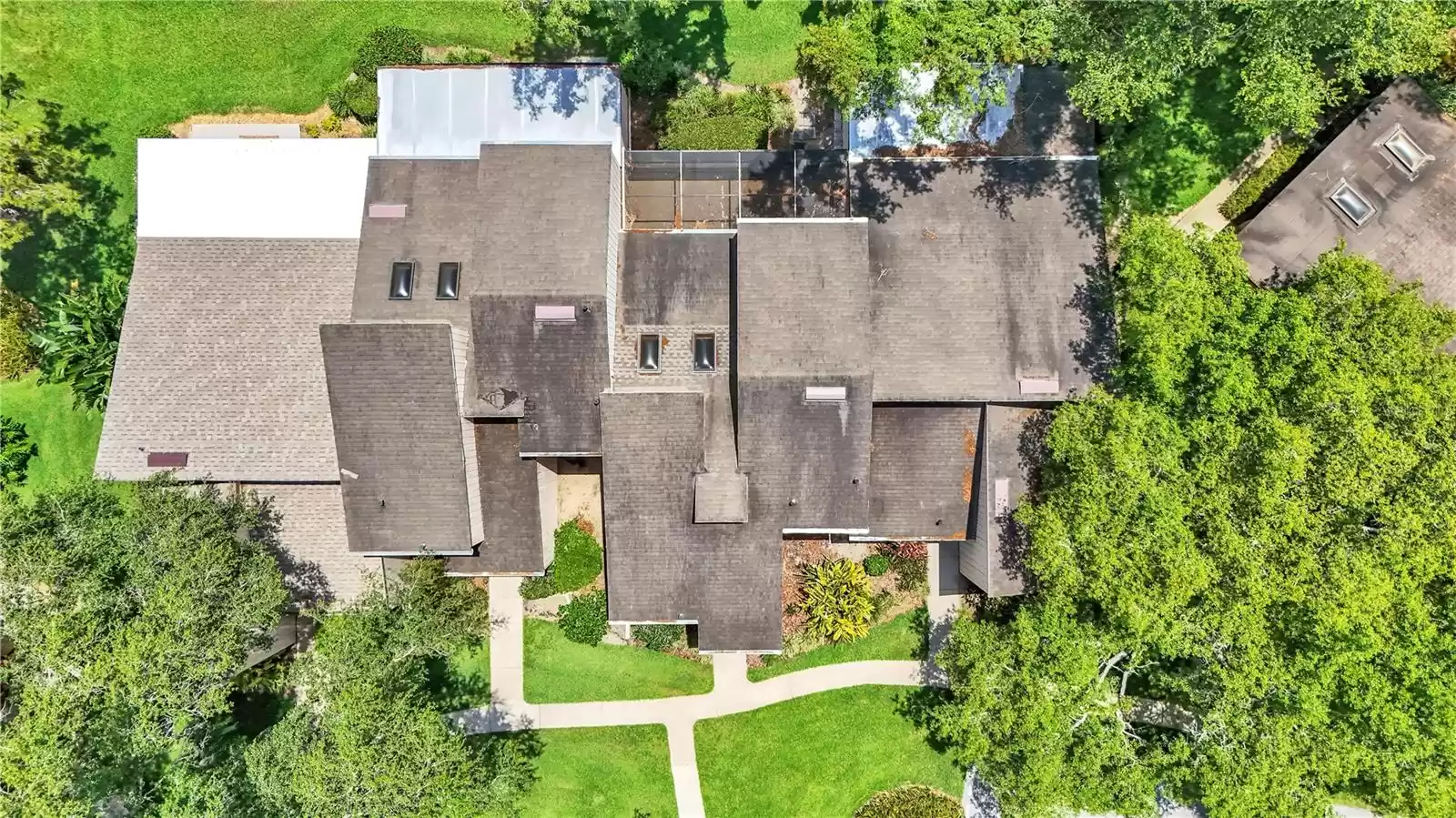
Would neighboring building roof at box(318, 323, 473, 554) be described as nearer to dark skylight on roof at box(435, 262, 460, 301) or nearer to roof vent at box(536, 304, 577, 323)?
dark skylight on roof at box(435, 262, 460, 301)

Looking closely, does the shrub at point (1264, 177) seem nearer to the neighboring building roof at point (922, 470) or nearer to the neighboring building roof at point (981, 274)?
the neighboring building roof at point (981, 274)

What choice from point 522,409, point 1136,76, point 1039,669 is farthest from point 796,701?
point 1136,76

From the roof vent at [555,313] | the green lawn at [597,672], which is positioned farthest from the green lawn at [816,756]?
the roof vent at [555,313]

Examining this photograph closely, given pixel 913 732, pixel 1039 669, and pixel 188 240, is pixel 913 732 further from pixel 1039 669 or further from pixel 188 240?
pixel 188 240

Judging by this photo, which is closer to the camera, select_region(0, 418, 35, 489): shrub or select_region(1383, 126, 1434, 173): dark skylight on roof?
select_region(1383, 126, 1434, 173): dark skylight on roof

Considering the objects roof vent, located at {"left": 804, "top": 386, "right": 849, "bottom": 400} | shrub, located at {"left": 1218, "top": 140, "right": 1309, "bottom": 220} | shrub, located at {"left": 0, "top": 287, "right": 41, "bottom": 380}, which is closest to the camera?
roof vent, located at {"left": 804, "top": 386, "right": 849, "bottom": 400}

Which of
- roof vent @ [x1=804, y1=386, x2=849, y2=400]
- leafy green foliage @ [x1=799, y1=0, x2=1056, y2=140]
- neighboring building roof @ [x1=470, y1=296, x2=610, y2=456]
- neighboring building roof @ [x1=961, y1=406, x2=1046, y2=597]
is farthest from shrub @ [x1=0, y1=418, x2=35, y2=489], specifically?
neighboring building roof @ [x1=961, y1=406, x2=1046, y2=597]
